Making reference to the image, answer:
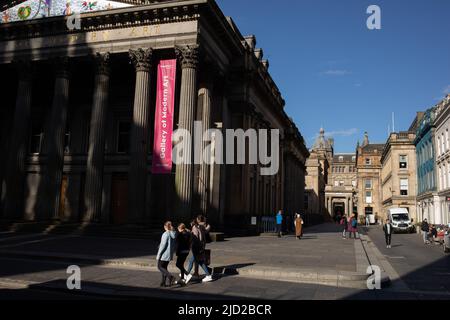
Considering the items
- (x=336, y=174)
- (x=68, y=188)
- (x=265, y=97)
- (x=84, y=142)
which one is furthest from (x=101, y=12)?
(x=336, y=174)

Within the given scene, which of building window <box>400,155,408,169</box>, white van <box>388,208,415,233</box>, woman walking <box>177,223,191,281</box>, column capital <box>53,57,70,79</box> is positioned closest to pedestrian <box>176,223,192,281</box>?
woman walking <box>177,223,191,281</box>

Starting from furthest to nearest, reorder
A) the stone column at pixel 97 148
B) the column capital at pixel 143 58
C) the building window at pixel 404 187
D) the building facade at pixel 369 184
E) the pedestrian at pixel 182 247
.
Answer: the building facade at pixel 369 184 → the building window at pixel 404 187 → the column capital at pixel 143 58 → the stone column at pixel 97 148 → the pedestrian at pixel 182 247

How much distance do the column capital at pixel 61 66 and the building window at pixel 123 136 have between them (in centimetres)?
519

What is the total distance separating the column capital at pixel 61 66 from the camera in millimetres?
23859

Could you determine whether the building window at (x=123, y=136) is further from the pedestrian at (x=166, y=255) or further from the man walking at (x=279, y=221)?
the pedestrian at (x=166, y=255)

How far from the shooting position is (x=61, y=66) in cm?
2395

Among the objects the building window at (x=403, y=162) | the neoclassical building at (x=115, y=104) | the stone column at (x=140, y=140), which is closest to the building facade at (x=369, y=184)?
the building window at (x=403, y=162)

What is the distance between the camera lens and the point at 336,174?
422 feet

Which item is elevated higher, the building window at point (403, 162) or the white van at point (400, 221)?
the building window at point (403, 162)

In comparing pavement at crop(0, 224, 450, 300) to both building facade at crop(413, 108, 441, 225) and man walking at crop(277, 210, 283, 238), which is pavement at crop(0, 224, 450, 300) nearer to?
man walking at crop(277, 210, 283, 238)

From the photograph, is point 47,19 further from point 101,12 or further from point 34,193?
point 34,193

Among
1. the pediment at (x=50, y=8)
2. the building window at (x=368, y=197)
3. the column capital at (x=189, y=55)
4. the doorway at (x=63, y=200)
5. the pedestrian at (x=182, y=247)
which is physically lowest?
the pedestrian at (x=182, y=247)

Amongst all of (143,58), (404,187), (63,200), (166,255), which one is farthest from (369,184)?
(166,255)

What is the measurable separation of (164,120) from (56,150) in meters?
7.49
